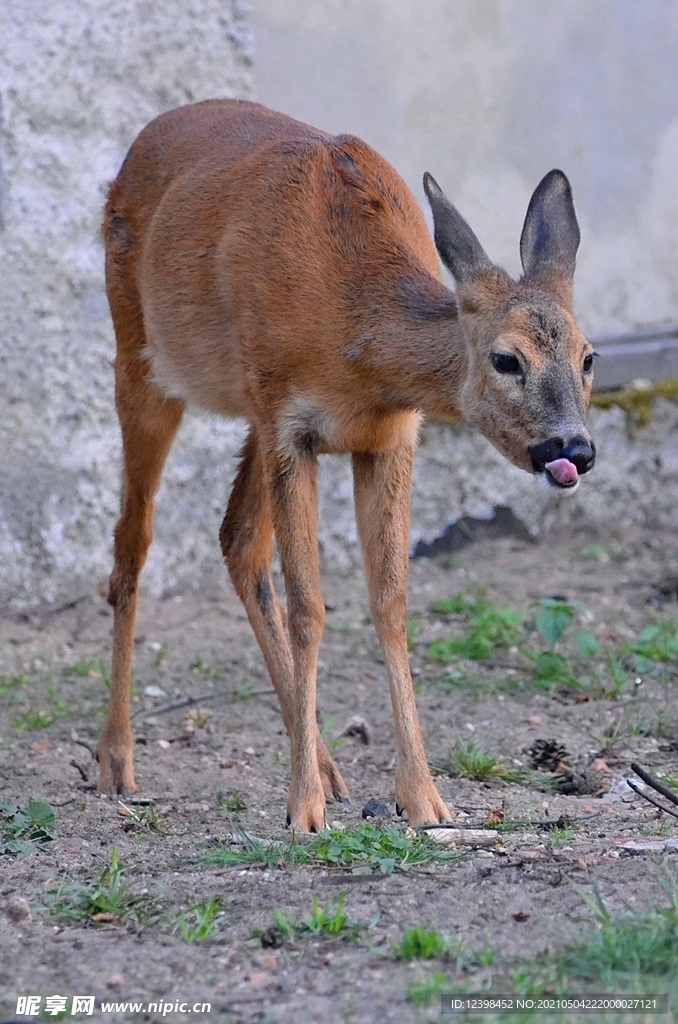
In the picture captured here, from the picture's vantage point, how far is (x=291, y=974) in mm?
2826

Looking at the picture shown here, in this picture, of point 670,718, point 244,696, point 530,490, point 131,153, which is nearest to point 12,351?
point 131,153

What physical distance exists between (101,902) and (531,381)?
175cm

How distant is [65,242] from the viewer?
21.3 feet

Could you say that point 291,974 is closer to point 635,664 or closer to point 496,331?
point 496,331

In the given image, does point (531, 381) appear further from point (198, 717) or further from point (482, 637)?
point (482, 637)

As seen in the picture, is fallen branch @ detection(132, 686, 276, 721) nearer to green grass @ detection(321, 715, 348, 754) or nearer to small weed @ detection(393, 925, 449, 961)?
green grass @ detection(321, 715, 348, 754)

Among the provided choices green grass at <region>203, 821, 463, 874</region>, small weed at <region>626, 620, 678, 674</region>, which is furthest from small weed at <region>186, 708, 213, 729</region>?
small weed at <region>626, 620, 678, 674</region>

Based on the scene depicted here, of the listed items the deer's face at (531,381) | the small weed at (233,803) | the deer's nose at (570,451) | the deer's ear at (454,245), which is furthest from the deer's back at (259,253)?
the small weed at (233,803)

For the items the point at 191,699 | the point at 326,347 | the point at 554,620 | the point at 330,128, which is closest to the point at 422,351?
the point at 326,347

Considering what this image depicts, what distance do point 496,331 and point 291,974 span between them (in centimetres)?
186

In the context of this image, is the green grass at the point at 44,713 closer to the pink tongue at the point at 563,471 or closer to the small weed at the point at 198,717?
the small weed at the point at 198,717

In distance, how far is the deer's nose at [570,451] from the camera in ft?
11.7

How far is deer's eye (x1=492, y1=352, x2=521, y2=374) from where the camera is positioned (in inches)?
148

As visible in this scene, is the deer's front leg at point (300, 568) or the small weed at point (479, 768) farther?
the small weed at point (479, 768)
